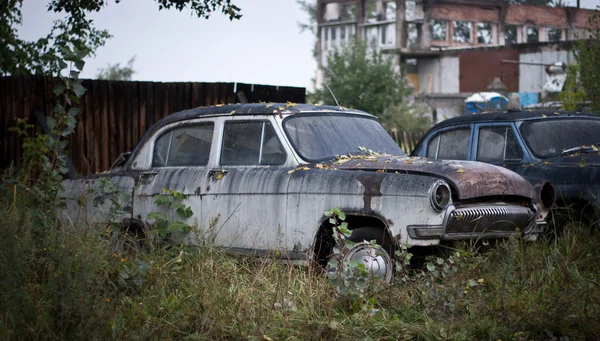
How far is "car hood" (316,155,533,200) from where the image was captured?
19.5ft

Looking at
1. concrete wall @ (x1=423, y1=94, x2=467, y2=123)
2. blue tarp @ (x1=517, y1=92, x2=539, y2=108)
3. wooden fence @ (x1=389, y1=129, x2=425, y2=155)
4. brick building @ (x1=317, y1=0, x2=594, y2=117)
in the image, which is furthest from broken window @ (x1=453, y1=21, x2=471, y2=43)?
wooden fence @ (x1=389, y1=129, x2=425, y2=155)

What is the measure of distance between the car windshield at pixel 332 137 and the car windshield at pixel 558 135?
2.05 m

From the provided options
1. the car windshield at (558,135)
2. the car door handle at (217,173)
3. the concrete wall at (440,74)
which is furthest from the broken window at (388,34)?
the car door handle at (217,173)

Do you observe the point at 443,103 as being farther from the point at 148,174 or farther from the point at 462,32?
the point at 148,174

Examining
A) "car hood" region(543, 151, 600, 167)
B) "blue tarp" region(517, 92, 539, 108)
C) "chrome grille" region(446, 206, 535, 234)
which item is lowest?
"chrome grille" region(446, 206, 535, 234)

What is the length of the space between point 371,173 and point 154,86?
7461mm

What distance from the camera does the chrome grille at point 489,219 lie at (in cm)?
589

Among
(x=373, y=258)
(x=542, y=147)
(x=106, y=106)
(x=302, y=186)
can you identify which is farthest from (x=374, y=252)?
(x=106, y=106)

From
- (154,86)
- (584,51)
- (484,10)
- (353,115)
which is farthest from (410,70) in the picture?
(353,115)

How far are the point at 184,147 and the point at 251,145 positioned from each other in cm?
83

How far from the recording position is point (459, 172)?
599 centimetres

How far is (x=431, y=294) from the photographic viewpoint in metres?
5.22

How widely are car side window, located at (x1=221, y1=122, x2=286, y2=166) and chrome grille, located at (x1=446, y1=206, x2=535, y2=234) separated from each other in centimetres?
159

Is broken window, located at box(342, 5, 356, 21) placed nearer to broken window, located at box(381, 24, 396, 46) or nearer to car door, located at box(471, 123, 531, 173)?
broken window, located at box(381, 24, 396, 46)
